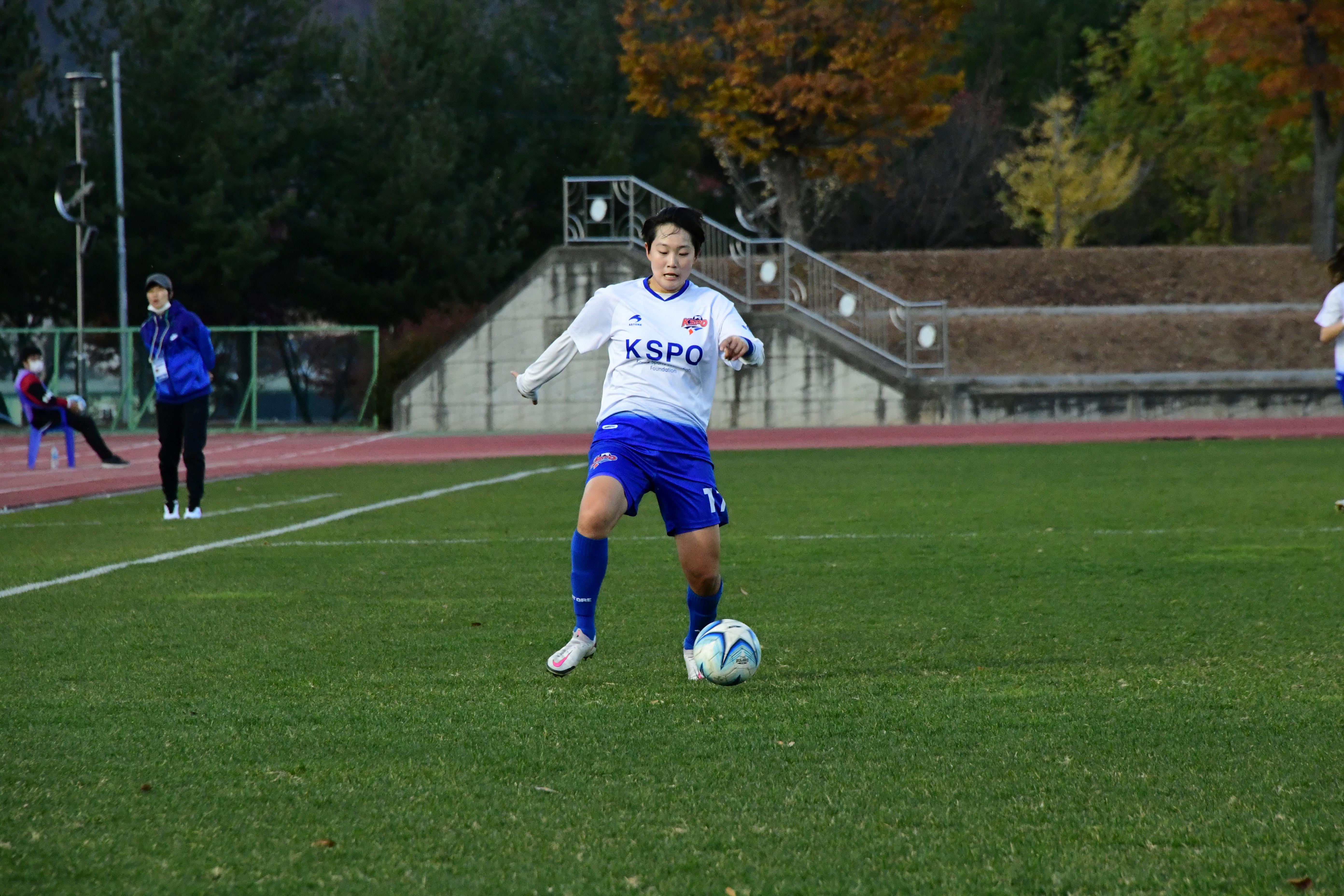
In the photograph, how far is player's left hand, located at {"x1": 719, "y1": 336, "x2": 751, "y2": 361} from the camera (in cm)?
606

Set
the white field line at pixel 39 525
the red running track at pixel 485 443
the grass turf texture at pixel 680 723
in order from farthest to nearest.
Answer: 1. the red running track at pixel 485 443
2. the white field line at pixel 39 525
3. the grass turf texture at pixel 680 723

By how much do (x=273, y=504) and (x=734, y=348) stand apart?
9.71 m

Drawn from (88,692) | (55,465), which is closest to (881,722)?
(88,692)

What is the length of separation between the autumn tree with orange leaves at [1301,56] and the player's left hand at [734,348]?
31.6m

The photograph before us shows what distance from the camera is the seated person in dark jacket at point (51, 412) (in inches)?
850

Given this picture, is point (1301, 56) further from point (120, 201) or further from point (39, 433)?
point (39, 433)

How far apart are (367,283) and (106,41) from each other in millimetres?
9562

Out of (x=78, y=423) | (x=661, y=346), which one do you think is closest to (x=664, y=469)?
(x=661, y=346)

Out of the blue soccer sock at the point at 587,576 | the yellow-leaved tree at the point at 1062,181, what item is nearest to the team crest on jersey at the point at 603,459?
the blue soccer sock at the point at 587,576

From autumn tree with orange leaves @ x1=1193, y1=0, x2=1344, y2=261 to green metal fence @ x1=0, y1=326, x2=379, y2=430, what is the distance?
766 inches

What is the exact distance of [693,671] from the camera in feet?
20.0

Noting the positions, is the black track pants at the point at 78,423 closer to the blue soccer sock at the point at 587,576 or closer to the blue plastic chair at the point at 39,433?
the blue plastic chair at the point at 39,433

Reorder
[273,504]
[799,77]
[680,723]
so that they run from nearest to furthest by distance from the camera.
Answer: [680,723], [273,504], [799,77]

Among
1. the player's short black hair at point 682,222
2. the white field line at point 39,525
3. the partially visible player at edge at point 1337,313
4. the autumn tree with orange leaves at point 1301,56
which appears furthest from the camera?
the autumn tree with orange leaves at point 1301,56
